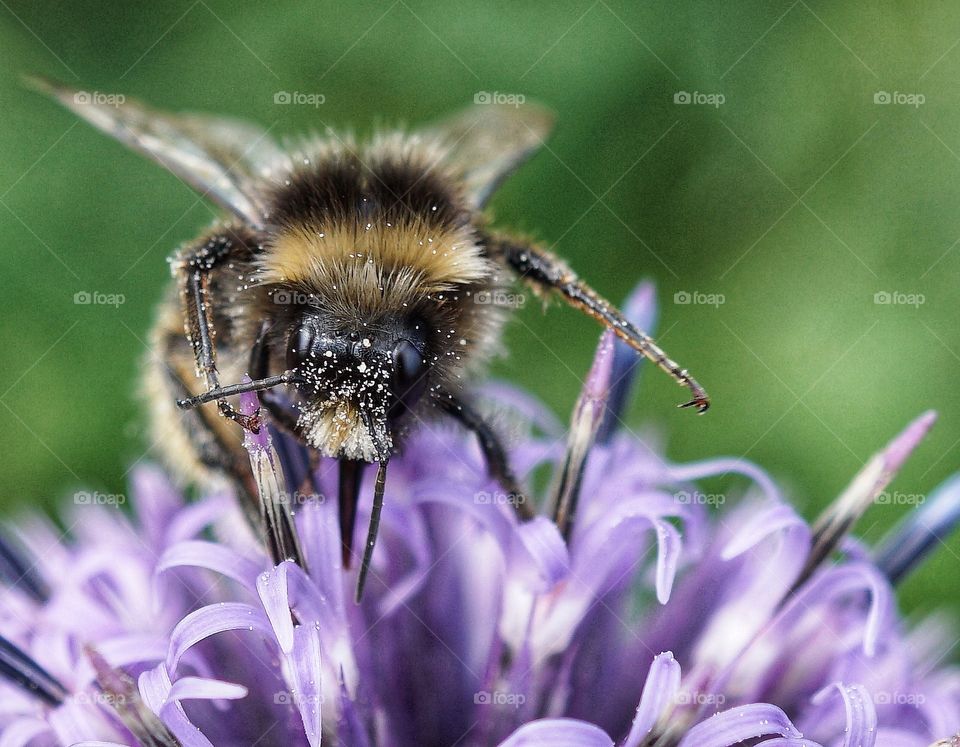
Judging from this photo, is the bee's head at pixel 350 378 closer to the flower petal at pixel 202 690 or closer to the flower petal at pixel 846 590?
the flower petal at pixel 202 690

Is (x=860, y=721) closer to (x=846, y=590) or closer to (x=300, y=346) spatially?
(x=846, y=590)

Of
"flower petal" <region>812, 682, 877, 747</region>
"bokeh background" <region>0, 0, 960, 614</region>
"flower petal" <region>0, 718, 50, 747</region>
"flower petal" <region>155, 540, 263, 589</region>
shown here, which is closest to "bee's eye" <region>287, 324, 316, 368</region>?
"flower petal" <region>155, 540, 263, 589</region>

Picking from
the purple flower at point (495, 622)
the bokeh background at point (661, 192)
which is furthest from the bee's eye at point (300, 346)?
the bokeh background at point (661, 192)

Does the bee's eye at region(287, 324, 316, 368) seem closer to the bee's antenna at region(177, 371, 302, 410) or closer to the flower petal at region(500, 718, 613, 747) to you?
the bee's antenna at region(177, 371, 302, 410)

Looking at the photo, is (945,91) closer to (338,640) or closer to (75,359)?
(338,640)

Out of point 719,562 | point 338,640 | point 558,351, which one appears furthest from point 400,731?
point 558,351

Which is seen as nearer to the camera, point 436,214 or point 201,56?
point 436,214

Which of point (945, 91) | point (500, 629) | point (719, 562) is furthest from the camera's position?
point (945, 91)

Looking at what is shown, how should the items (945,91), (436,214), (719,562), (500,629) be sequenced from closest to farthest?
(436,214) → (500,629) → (719,562) → (945,91)
